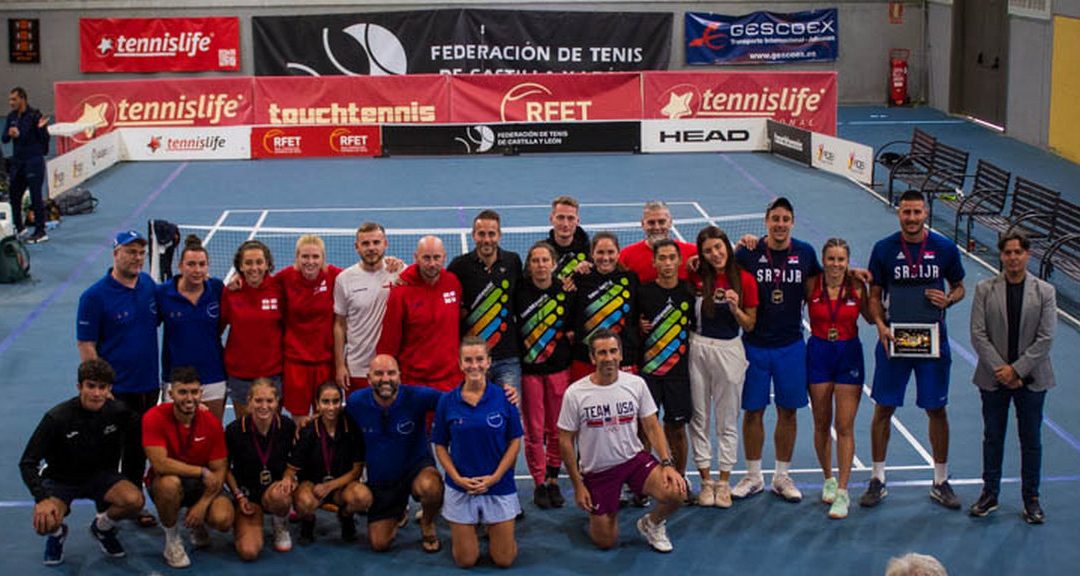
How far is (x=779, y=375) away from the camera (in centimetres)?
1159

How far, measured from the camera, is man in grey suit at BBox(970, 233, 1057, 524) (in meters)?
11.0

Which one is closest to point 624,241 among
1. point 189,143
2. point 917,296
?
point 917,296

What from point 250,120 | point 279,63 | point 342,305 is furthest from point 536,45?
point 342,305

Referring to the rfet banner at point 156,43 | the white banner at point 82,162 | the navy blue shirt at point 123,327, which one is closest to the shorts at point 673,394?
the navy blue shirt at point 123,327

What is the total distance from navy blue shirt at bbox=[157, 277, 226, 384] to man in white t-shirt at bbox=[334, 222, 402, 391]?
974 mm

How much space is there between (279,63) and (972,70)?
18.4m

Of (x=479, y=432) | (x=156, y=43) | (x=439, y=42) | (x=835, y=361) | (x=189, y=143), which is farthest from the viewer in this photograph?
(x=156, y=43)

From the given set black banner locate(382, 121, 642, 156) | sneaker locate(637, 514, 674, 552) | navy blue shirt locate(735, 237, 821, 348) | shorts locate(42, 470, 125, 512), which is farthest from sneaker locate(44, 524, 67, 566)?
black banner locate(382, 121, 642, 156)

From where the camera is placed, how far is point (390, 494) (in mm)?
10914

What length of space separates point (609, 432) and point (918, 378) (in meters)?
2.70

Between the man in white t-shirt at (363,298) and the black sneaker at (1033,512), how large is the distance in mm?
5421

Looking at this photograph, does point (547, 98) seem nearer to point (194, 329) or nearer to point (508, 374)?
point (508, 374)

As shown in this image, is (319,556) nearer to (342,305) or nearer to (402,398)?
(402,398)

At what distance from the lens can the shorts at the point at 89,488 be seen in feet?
35.1
